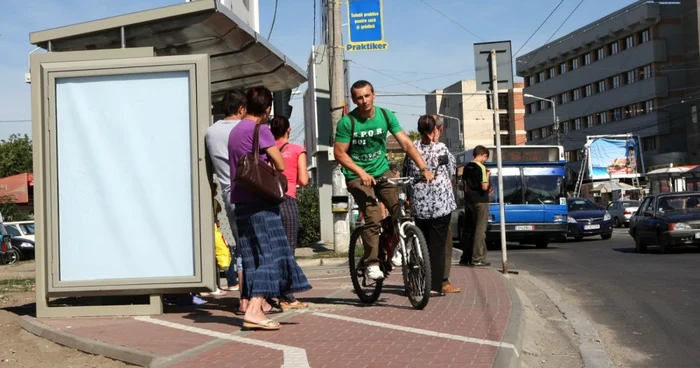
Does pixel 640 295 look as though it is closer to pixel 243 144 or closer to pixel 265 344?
pixel 243 144

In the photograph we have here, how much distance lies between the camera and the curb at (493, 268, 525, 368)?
5.66 metres

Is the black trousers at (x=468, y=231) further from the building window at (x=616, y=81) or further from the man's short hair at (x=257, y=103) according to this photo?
the building window at (x=616, y=81)

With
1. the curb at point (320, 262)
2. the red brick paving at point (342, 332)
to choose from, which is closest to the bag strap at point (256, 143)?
the red brick paving at point (342, 332)

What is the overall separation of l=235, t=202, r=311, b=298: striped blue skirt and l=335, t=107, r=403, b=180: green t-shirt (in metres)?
1.21

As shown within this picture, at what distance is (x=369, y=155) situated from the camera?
8.42 metres

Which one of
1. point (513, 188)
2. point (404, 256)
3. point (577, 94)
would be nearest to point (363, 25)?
point (513, 188)

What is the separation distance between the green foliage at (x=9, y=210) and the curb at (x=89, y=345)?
154 feet

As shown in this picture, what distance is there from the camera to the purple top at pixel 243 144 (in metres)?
7.20

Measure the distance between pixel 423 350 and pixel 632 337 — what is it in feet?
8.96

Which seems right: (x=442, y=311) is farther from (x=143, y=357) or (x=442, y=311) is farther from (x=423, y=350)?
(x=143, y=357)

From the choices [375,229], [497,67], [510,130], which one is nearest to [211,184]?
[375,229]

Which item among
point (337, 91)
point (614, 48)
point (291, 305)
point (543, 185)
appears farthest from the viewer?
point (614, 48)

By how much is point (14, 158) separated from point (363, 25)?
6088 centimetres

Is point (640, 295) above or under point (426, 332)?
under
